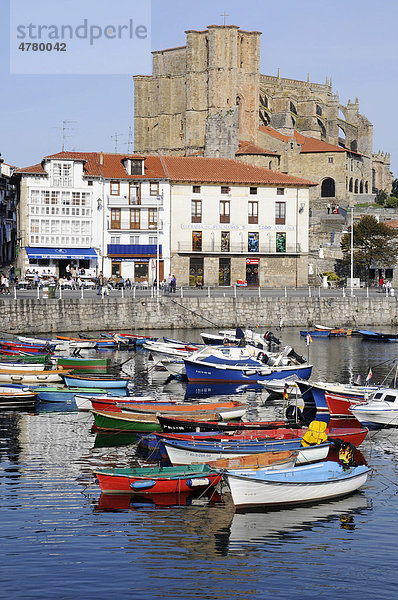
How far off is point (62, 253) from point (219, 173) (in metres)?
17.4

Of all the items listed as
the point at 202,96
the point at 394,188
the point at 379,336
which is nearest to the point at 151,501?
the point at 379,336

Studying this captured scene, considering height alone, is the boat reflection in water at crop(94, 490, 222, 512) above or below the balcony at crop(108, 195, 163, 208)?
below

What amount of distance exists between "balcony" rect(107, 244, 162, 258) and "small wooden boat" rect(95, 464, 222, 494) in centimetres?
6097

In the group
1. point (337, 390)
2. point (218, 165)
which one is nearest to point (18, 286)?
point (218, 165)

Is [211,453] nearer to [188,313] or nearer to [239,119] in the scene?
[188,313]

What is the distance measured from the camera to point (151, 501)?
2356cm

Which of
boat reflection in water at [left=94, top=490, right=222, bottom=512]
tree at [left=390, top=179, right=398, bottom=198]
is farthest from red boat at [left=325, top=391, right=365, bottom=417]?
tree at [left=390, top=179, right=398, bottom=198]

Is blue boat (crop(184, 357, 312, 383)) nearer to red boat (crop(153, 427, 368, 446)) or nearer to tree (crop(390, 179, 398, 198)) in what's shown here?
red boat (crop(153, 427, 368, 446))

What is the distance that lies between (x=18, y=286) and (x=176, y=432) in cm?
4698

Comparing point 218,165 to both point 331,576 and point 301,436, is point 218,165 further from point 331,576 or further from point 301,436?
point 331,576

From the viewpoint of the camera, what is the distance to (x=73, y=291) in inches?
2844

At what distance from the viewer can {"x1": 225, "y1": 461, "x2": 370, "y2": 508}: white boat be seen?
22641 mm

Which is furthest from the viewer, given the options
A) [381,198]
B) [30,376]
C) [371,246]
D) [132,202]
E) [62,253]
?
[381,198]

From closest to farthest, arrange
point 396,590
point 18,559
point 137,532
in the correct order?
point 396,590
point 18,559
point 137,532
